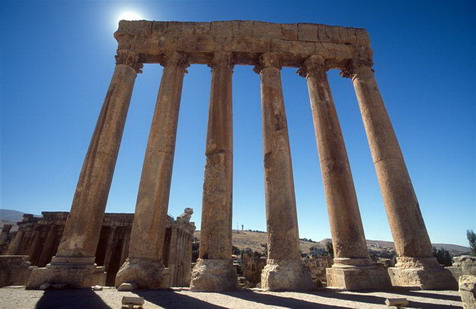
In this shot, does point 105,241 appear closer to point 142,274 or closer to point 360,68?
point 142,274

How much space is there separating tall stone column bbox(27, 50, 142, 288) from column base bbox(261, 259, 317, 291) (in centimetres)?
563

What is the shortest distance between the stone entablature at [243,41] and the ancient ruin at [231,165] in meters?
0.05

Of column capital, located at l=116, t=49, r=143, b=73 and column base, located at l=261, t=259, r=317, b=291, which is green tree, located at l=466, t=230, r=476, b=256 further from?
column capital, located at l=116, t=49, r=143, b=73

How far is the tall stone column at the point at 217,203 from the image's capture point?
7270 mm

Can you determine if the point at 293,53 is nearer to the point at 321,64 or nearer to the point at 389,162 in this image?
the point at 321,64

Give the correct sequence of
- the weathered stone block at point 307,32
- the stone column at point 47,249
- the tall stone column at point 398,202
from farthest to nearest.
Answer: the stone column at point 47,249 → the weathered stone block at point 307,32 → the tall stone column at point 398,202

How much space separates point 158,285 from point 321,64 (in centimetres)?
1189

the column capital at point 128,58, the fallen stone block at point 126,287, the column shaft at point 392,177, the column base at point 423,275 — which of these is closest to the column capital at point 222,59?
the column capital at point 128,58

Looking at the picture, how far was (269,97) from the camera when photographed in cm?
1067

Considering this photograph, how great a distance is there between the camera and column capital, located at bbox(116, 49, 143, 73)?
38.5 feet

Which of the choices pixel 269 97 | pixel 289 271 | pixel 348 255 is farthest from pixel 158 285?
pixel 269 97

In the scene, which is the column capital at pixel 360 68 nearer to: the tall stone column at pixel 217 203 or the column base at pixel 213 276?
the tall stone column at pixel 217 203

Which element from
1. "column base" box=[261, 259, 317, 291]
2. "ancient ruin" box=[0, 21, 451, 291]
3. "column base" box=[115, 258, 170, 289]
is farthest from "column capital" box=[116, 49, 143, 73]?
"column base" box=[261, 259, 317, 291]

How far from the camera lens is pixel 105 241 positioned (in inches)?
821
